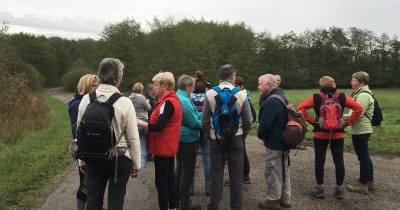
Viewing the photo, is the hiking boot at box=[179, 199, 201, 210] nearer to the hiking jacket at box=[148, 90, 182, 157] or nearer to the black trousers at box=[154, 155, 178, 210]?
the black trousers at box=[154, 155, 178, 210]

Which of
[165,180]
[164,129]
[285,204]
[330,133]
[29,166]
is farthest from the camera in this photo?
[29,166]

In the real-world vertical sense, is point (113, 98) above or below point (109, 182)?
above

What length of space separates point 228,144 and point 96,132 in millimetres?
2457

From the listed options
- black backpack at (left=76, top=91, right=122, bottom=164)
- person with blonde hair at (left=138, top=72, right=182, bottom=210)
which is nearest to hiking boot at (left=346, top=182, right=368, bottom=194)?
person with blonde hair at (left=138, top=72, right=182, bottom=210)

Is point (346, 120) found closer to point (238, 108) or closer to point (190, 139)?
point (238, 108)

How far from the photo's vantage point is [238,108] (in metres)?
5.99

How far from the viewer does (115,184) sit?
170 inches

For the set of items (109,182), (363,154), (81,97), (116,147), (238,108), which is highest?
(81,97)

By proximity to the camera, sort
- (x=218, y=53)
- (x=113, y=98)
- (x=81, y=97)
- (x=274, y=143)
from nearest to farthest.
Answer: (x=113, y=98)
(x=81, y=97)
(x=274, y=143)
(x=218, y=53)

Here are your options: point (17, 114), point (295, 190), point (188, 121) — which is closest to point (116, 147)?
point (188, 121)

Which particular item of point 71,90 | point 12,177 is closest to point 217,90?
point 12,177

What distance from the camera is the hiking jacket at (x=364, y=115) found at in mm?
7410

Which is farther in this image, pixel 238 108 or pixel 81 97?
pixel 238 108

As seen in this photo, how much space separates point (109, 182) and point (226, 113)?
215 cm
